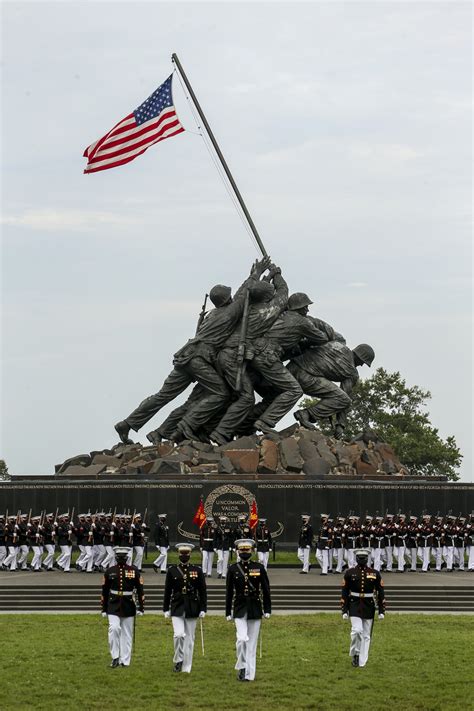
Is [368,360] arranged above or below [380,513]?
above

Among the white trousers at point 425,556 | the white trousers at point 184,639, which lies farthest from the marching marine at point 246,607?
the white trousers at point 425,556

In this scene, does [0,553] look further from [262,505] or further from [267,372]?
[267,372]

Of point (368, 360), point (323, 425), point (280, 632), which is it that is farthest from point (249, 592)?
point (323, 425)

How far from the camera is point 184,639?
1797 centimetres

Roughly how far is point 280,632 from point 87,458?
71.8ft

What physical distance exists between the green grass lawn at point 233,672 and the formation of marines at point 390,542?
7.65m

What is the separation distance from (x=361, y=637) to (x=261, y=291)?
24.8m

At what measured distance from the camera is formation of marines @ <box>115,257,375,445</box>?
140 feet

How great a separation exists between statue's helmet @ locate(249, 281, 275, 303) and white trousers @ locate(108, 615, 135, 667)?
81.5 feet

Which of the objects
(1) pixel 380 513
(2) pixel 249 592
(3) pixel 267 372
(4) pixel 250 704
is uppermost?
(3) pixel 267 372

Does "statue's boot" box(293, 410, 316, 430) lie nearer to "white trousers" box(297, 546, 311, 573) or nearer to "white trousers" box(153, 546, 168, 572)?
"white trousers" box(297, 546, 311, 573)

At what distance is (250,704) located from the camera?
16016mm

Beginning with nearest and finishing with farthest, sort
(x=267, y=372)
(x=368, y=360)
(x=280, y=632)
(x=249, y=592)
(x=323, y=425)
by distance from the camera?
(x=249, y=592)
(x=280, y=632)
(x=267, y=372)
(x=368, y=360)
(x=323, y=425)

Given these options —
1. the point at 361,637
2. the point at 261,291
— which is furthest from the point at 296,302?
the point at 361,637
